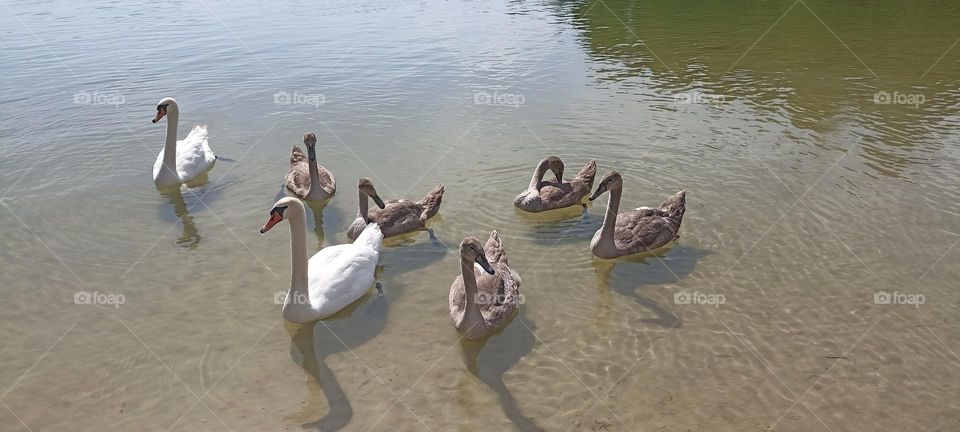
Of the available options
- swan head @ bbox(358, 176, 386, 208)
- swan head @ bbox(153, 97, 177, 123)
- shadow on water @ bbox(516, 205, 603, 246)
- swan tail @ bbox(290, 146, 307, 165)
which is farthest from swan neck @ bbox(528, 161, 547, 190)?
swan head @ bbox(153, 97, 177, 123)

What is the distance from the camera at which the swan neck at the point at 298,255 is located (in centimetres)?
794

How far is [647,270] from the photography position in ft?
30.5

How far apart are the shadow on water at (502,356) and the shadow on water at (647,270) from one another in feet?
4.75

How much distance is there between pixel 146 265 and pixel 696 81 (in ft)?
47.6

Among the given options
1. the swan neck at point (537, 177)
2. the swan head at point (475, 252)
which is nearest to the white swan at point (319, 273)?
the swan head at point (475, 252)

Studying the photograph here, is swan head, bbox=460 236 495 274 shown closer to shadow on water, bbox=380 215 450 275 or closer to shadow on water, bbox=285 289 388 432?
shadow on water, bbox=285 289 388 432

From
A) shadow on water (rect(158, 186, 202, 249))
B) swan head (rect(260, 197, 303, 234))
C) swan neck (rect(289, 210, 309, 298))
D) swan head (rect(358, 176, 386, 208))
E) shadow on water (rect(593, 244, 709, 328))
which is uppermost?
swan head (rect(260, 197, 303, 234))

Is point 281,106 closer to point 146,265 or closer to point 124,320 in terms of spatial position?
point 146,265

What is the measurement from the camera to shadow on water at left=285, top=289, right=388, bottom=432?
22.1 ft

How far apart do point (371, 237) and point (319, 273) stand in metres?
1.08

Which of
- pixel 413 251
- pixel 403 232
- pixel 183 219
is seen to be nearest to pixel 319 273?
pixel 413 251

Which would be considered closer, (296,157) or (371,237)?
(371,237)

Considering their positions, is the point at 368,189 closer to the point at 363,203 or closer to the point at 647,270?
the point at 363,203

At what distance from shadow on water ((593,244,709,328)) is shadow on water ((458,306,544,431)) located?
1449 mm
